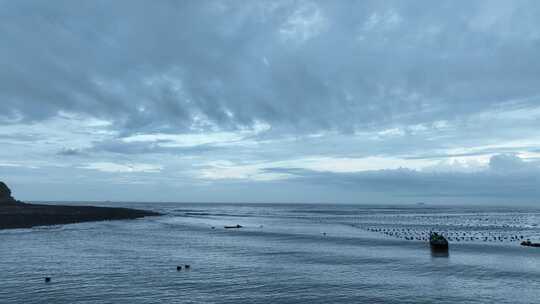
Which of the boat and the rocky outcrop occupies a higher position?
the rocky outcrop

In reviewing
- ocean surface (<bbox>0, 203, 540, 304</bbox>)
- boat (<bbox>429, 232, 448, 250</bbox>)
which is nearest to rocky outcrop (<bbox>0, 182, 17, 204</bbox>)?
ocean surface (<bbox>0, 203, 540, 304</bbox>)

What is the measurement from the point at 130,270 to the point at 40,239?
112 feet

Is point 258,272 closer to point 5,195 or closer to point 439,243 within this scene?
point 439,243

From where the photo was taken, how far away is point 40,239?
2744 inches

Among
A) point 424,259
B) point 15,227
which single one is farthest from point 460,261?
point 15,227

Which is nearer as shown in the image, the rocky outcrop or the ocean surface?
the ocean surface

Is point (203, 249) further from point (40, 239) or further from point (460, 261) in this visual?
point (460, 261)

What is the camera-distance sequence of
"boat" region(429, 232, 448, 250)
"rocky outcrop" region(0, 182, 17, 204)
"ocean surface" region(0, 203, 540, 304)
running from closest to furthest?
"ocean surface" region(0, 203, 540, 304)
"boat" region(429, 232, 448, 250)
"rocky outcrop" region(0, 182, 17, 204)

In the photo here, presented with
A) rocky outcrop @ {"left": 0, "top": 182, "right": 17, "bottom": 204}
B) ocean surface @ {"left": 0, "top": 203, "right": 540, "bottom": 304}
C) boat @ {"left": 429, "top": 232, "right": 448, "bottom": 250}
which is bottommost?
ocean surface @ {"left": 0, "top": 203, "right": 540, "bottom": 304}

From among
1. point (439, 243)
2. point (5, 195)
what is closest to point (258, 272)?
point (439, 243)

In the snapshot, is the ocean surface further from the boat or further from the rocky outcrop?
the rocky outcrop

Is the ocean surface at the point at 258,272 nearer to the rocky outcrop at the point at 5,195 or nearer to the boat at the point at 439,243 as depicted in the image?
the boat at the point at 439,243

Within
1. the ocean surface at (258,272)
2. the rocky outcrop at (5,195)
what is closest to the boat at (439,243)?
the ocean surface at (258,272)

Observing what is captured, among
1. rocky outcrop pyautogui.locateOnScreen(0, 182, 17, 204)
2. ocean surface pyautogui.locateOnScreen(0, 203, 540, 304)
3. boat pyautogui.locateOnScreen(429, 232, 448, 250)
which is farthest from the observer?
rocky outcrop pyautogui.locateOnScreen(0, 182, 17, 204)
